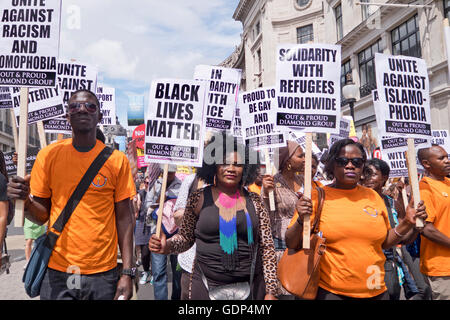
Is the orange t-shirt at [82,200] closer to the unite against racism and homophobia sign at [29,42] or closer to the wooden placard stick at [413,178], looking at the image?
the unite against racism and homophobia sign at [29,42]

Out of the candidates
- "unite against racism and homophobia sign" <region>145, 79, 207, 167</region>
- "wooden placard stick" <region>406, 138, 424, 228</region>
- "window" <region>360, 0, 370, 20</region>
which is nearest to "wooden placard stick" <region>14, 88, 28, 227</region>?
"unite against racism and homophobia sign" <region>145, 79, 207, 167</region>

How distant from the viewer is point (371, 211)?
3.05m

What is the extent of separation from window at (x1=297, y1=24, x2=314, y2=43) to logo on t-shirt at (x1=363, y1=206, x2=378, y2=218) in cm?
3056

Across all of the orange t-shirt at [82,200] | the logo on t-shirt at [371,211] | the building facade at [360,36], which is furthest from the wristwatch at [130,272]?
the building facade at [360,36]

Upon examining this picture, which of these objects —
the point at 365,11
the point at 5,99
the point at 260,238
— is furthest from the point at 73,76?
the point at 365,11

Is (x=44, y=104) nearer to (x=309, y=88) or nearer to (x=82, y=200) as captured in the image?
(x=82, y=200)

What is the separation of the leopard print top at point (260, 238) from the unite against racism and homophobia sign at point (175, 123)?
0.60 metres

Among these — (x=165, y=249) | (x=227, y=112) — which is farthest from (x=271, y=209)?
(x=227, y=112)

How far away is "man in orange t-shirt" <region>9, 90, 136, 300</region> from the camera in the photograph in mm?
2736

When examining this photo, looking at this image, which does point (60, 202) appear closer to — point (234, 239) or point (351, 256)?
point (234, 239)

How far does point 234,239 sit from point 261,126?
11.7 feet

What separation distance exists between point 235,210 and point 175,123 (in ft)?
3.61

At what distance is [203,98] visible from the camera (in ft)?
12.5
